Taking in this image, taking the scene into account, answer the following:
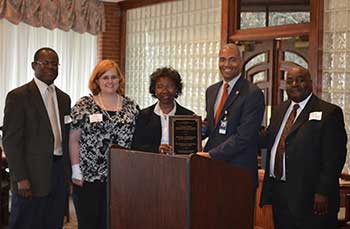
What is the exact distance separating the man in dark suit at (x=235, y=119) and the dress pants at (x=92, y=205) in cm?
81

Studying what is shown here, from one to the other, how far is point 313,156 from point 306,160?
2.0 inches

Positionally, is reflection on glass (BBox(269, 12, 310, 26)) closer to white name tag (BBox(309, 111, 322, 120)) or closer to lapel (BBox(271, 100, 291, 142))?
lapel (BBox(271, 100, 291, 142))

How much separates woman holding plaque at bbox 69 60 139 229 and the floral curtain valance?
4.78 meters

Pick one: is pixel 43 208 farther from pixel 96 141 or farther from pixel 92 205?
pixel 96 141

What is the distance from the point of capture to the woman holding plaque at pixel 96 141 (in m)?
4.13

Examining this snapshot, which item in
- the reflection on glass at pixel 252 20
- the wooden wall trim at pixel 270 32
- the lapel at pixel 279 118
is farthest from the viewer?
the reflection on glass at pixel 252 20

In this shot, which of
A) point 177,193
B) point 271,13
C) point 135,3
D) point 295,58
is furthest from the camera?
point 135,3

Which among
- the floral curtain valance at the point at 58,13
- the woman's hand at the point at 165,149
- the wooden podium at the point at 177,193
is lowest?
the wooden podium at the point at 177,193

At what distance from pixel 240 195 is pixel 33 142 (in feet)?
6.32

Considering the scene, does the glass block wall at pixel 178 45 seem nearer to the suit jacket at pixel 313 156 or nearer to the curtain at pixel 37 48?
the curtain at pixel 37 48

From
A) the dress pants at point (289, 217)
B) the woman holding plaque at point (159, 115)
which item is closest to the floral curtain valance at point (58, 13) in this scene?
the woman holding plaque at point (159, 115)

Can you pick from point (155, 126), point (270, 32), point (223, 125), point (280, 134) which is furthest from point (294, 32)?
point (223, 125)

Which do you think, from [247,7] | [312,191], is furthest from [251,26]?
[312,191]

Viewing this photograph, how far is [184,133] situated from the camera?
3.84 meters
